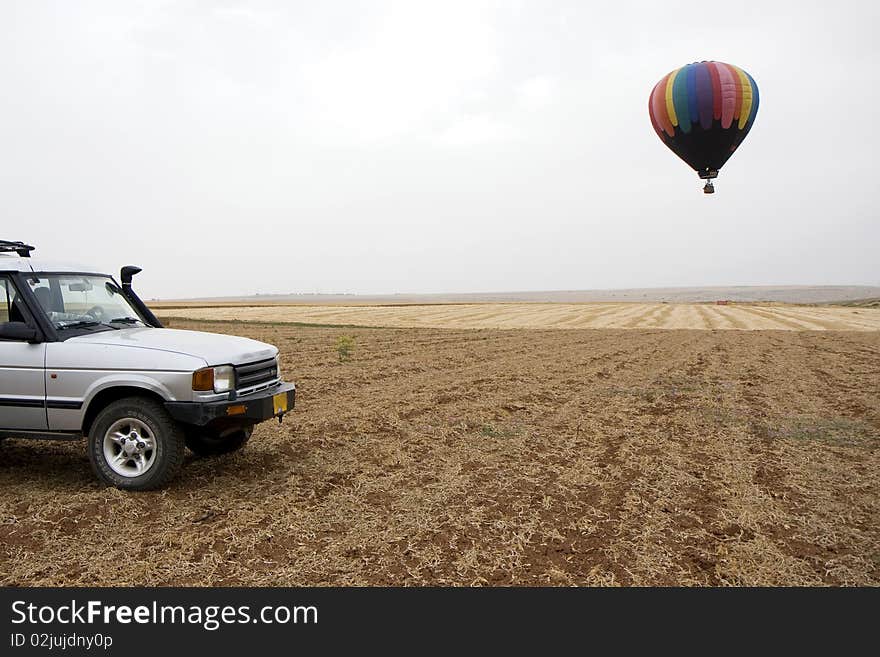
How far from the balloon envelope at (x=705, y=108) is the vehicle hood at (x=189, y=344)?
62.7 ft

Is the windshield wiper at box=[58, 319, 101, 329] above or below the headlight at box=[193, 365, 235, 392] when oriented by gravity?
above

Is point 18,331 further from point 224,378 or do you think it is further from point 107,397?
point 224,378

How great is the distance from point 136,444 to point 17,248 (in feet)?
9.92

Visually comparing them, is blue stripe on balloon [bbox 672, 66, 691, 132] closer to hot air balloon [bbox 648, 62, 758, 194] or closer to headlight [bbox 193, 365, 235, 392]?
hot air balloon [bbox 648, 62, 758, 194]

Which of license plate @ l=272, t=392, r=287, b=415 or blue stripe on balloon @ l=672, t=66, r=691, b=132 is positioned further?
blue stripe on balloon @ l=672, t=66, r=691, b=132

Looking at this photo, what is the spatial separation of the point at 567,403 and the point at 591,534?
6.53 meters

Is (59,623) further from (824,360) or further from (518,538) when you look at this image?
(824,360)

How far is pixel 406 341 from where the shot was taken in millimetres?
25984

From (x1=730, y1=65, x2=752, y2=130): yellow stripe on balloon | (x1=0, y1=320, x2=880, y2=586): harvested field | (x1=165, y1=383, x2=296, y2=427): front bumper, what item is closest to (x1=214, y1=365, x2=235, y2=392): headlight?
(x1=165, y1=383, x2=296, y2=427): front bumper

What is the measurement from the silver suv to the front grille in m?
0.02

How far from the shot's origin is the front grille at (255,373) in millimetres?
6484

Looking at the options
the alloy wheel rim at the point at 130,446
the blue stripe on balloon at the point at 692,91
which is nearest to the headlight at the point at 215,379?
the alloy wheel rim at the point at 130,446

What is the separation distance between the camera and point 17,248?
7398 mm

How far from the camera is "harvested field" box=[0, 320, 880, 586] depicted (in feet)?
15.3
